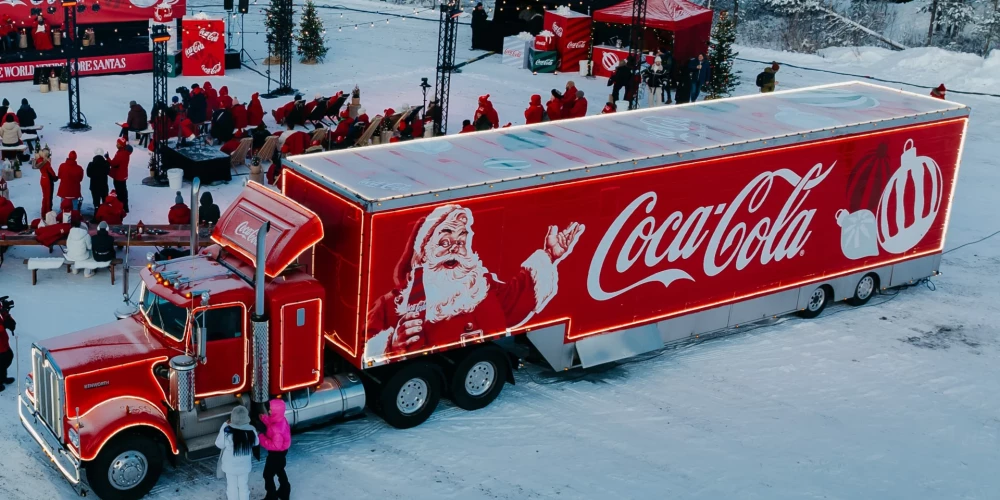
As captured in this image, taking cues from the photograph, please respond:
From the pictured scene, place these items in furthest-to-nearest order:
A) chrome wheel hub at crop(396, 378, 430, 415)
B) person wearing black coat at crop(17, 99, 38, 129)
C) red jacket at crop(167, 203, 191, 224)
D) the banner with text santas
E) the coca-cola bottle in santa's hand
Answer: the banner with text santas < person wearing black coat at crop(17, 99, 38, 129) < red jacket at crop(167, 203, 191, 224) < chrome wheel hub at crop(396, 378, 430, 415) < the coca-cola bottle in santa's hand

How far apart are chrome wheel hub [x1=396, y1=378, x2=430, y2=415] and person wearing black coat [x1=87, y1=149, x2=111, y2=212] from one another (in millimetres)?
9165

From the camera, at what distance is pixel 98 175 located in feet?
63.7

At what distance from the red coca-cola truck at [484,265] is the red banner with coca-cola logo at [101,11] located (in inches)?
773

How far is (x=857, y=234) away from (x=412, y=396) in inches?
287

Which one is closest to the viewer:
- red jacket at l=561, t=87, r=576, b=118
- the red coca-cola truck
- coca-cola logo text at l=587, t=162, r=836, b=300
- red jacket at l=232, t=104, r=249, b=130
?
the red coca-cola truck

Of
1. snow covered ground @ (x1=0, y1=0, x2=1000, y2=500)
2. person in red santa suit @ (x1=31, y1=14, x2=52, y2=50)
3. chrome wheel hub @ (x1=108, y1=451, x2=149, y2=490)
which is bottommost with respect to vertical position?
snow covered ground @ (x1=0, y1=0, x2=1000, y2=500)

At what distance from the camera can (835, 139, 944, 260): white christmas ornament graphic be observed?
16188 mm

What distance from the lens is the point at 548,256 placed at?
43.0ft

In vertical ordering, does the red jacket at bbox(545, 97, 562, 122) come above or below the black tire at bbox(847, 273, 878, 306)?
above

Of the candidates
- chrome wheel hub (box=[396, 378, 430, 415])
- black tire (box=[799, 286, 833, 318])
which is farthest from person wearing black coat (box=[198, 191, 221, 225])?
black tire (box=[799, 286, 833, 318])

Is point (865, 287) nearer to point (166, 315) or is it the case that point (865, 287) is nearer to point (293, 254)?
point (293, 254)

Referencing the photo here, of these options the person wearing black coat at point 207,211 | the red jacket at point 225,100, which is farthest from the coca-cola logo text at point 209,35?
the person wearing black coat at point 207,211

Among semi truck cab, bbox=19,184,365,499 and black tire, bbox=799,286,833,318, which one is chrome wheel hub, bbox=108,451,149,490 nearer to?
semi truck cab, bbox=19,184,365,499

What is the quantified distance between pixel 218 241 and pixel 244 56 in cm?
2335
